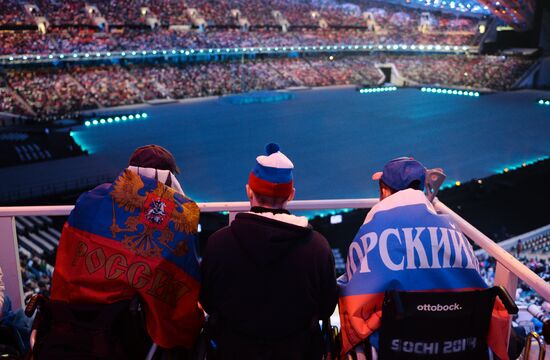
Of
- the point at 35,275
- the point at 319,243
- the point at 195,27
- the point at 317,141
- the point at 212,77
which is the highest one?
the point at 319,243

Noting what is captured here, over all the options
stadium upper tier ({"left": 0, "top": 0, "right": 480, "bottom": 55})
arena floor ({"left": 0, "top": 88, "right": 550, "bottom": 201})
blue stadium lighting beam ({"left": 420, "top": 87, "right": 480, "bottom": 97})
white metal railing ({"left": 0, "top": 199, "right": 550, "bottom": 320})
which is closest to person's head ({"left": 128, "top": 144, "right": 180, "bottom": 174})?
white metal railing ({"left": 0, "top": 199, "right": 550, "bottom": 320})

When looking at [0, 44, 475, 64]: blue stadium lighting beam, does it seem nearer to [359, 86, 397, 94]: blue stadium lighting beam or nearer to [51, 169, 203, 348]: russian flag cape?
[359, 86, 397, 94]: blue stadium lighting beam

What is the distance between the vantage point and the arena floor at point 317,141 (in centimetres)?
1396

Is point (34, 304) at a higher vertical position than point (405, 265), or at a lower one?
lower

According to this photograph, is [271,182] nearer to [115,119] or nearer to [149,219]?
[149,219]

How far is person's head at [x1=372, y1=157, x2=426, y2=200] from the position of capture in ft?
6.50

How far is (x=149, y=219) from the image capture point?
1851mm

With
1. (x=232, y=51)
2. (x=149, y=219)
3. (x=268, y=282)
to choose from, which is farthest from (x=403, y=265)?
(x=232, y=51)

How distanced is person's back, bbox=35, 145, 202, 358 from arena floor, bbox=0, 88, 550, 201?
10307 millimetres

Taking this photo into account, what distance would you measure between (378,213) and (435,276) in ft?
1.05

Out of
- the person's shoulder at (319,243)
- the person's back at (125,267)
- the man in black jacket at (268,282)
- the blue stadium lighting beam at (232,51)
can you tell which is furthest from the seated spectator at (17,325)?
the blue stadium lighting beam at (232,51)

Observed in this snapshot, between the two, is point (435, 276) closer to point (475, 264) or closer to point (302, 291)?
point (475, 264)

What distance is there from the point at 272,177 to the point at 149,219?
1.70 feet

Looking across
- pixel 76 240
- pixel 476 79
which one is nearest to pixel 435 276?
pixel 76 240
